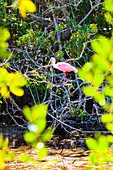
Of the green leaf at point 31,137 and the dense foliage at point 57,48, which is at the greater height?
the dense foliage at point 57,48

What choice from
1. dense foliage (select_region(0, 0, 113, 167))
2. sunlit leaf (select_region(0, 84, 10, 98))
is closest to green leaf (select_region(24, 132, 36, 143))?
sunlit leaf (select_region(0, 84, 10, 98))

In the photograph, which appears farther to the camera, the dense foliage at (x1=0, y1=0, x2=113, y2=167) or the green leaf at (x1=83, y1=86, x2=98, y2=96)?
the dense foliage at (x1=0, y1=0, x2=113, y2=167)

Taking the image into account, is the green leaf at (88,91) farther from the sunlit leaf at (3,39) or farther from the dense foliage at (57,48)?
the dense foliage at (57,48)

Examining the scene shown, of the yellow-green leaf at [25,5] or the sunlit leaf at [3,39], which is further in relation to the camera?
the sunlit leaf at [3,39]

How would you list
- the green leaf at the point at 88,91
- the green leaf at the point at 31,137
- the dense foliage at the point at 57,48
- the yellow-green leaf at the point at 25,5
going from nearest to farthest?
the yellow-green leaf at the point at 25,5 → the green leaf at the point at 31,137 → the green leaf at the point at 88,91 → the dense foliage at the point at 57,48

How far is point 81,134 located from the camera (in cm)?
700

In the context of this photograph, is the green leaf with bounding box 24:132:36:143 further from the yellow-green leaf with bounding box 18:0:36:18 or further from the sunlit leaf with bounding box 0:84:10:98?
the yellow-green leaf with bounding box 18:0:36:18

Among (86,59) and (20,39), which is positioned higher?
(20,39)

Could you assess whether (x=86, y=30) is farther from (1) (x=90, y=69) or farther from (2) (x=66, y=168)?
(1) (x=90, y=69)

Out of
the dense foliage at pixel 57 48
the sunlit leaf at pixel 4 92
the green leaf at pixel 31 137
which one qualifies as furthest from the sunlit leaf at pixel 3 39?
the dense foliage at pixel 57 48

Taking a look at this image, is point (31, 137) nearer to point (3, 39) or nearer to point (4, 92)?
point (4, 92)

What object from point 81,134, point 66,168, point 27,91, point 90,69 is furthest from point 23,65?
point 90,69

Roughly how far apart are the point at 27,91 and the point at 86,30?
2.14 metres

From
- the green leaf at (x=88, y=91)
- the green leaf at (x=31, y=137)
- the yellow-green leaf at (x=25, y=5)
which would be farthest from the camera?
the green leaf at (x=88, y=91)
